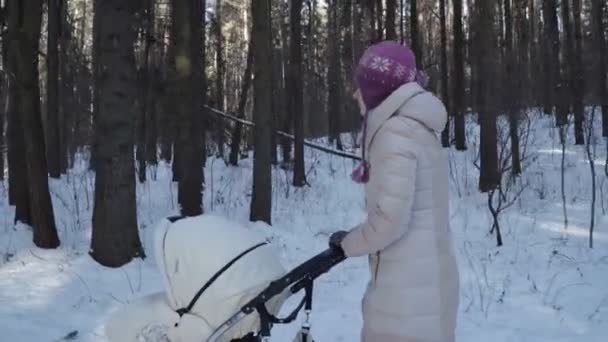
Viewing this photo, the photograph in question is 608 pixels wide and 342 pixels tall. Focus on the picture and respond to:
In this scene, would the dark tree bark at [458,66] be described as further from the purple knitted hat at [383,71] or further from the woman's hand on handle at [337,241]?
the woman's hand on handle at [337,241]

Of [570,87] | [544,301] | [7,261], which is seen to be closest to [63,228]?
[7,261]

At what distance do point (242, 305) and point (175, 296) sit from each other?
336 mm

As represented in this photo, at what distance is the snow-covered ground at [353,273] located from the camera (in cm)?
548

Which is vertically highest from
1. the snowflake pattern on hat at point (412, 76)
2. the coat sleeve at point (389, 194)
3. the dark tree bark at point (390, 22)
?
the dark tree bark at point (390, 22)

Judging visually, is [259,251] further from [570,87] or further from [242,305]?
[570,87]

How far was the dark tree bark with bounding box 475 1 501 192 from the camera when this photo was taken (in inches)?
490

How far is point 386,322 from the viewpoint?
278cm

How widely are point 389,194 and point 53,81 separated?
16084mm

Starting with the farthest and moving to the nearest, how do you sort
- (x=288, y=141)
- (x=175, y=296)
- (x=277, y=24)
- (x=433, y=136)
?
(x=277, y=24), (x=288, y=141), (x=175, y=296), (x=433, y=136)

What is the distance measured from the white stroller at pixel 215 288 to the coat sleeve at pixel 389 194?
0.74 ft

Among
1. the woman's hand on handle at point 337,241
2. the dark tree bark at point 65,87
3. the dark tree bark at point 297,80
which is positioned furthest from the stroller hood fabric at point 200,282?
the dark tree bark at point 65,87

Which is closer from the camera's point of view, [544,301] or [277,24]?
[544,301]

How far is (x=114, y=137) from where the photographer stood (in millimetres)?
7070

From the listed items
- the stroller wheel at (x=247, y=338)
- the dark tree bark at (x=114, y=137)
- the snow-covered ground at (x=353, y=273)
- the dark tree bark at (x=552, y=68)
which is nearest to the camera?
the stroller wheel at (x=247, y=338)
